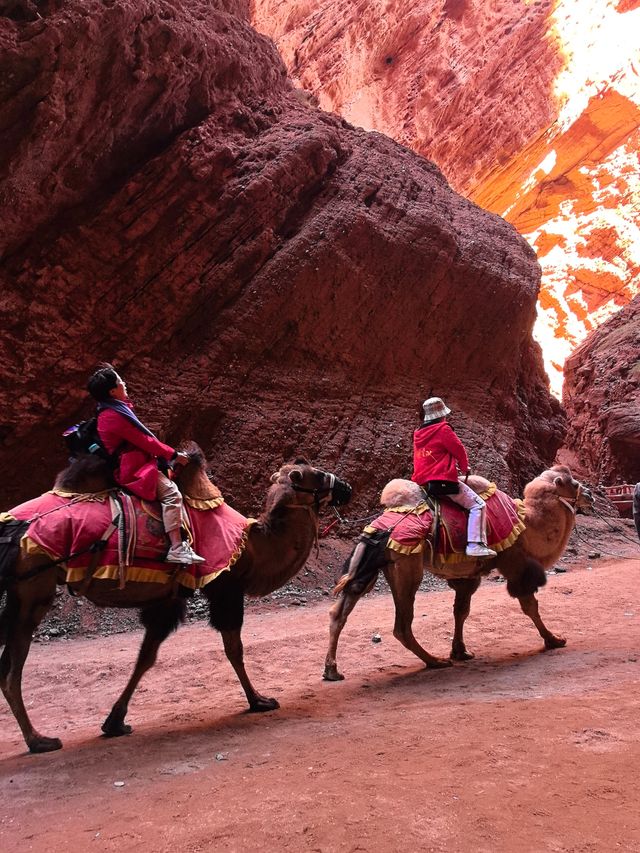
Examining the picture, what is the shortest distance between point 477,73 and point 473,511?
3746 cm

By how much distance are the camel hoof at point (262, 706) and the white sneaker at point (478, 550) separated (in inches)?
89.7

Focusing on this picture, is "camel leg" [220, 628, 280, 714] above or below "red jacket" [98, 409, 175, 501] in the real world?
below

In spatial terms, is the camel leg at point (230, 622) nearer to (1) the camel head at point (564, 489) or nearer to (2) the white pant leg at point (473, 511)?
(2) the white pant leg at point (473, 511)

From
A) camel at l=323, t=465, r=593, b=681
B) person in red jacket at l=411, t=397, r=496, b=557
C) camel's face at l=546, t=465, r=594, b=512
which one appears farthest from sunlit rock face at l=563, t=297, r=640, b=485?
person in red jacket at l=411, t=397, r=496, b=557

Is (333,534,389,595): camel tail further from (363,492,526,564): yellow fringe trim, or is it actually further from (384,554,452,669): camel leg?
(384,554,452,669): camel leg

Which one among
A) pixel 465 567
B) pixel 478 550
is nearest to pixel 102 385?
pixel 478 550

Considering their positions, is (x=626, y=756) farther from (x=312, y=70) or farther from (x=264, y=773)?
(x=312, y=70)

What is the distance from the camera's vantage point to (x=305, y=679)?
582 centimetres

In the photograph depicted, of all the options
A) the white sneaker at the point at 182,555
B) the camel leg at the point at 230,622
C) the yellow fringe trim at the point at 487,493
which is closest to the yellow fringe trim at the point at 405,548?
the yellow fringe trim at the point at 487,493

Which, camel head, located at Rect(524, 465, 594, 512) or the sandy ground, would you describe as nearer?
the sandy ground

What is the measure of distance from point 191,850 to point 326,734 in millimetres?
1618

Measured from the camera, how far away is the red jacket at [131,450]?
468 cm

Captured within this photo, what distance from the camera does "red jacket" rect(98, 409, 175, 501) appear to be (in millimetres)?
4676

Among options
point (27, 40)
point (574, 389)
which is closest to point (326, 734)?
point (27, 40)
